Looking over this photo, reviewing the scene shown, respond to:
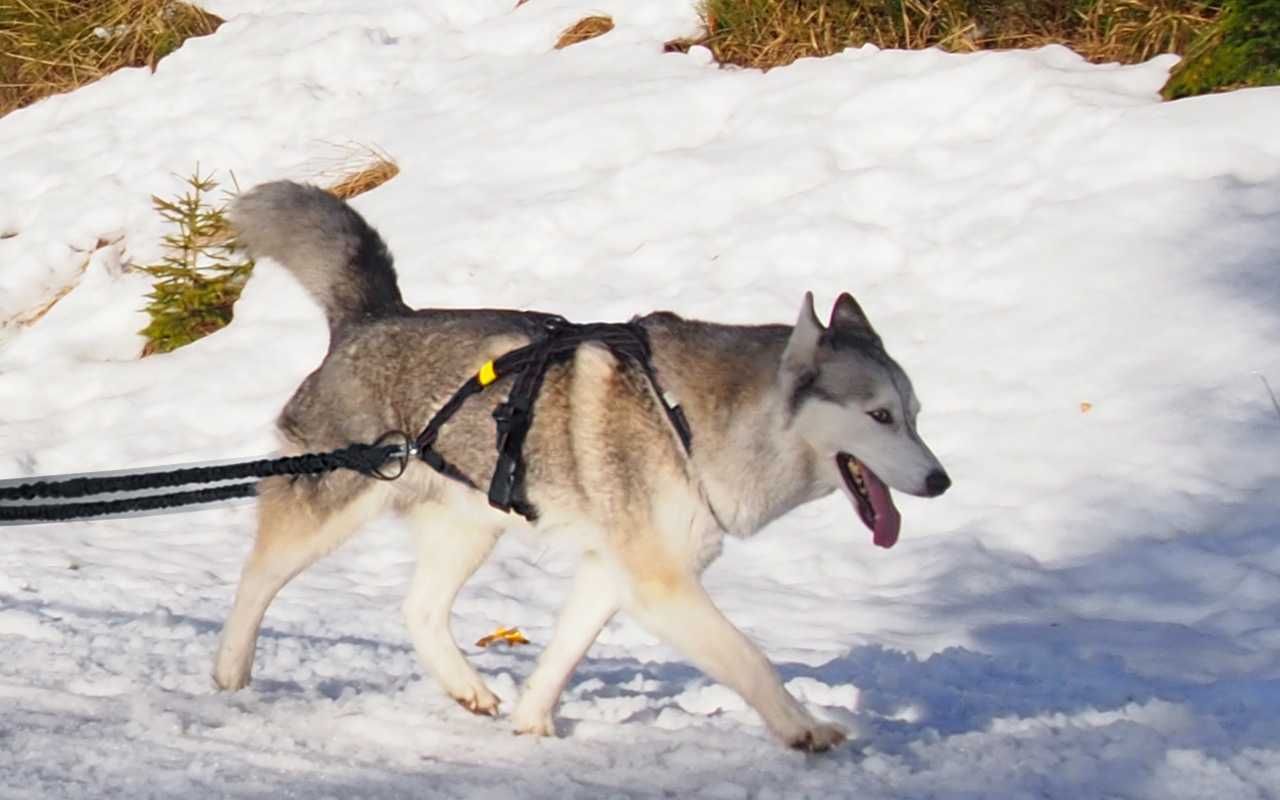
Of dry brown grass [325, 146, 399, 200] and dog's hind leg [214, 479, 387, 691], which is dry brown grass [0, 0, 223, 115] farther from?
dog's hind leg [214, 479, 387, 691]

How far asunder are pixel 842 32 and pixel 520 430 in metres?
6.48

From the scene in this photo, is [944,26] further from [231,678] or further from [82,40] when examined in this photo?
[82,40]

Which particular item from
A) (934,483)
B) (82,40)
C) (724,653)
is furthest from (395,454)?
(82,40)

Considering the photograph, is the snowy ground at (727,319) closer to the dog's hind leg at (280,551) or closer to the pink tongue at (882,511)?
the dog's hind leg at (280,551)

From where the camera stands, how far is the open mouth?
4.50m

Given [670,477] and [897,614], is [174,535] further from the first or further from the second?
[670,477]

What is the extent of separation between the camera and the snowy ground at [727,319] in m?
4.62

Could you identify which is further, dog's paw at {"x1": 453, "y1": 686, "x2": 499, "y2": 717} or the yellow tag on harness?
the yellow tag on harness

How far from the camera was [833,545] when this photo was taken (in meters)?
7.12

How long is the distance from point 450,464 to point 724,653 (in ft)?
3.45

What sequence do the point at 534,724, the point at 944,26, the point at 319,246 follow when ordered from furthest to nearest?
the point at 944,26, the point at 319,246, the point at 534,724

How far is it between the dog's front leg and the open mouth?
0.46 m

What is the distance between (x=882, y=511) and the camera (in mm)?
4527

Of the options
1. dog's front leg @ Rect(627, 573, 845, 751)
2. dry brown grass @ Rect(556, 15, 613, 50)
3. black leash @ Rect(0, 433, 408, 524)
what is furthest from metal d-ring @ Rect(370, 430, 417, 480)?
dry brown grass @ Rect(556, 15, 613, 50)
